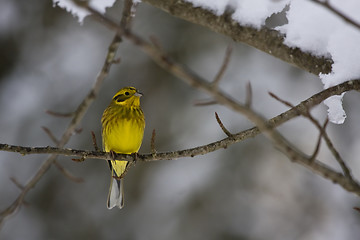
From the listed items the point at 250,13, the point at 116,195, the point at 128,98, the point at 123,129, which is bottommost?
the point at 116,195

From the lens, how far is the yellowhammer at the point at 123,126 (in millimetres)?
4539

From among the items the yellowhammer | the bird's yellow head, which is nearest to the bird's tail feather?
the yellowhammer

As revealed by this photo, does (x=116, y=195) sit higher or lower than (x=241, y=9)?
lower

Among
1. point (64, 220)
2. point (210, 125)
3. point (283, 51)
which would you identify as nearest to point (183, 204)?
point (210, 125)

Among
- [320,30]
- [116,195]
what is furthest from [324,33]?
[116,195]

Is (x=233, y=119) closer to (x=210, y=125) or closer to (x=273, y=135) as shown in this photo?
(x=210, y=125)

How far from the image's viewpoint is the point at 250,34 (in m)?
2.90

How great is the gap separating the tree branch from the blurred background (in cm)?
523

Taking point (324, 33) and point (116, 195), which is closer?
point (324, 33)

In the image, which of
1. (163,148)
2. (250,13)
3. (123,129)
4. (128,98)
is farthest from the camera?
(163,148)

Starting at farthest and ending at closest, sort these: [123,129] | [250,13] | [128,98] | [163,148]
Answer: [163,148] → [128,98] → [123,129] → [250,13]

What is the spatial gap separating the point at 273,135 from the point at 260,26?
58.4 inches

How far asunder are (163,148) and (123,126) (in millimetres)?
3522

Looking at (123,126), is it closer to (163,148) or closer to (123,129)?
(123,129)
